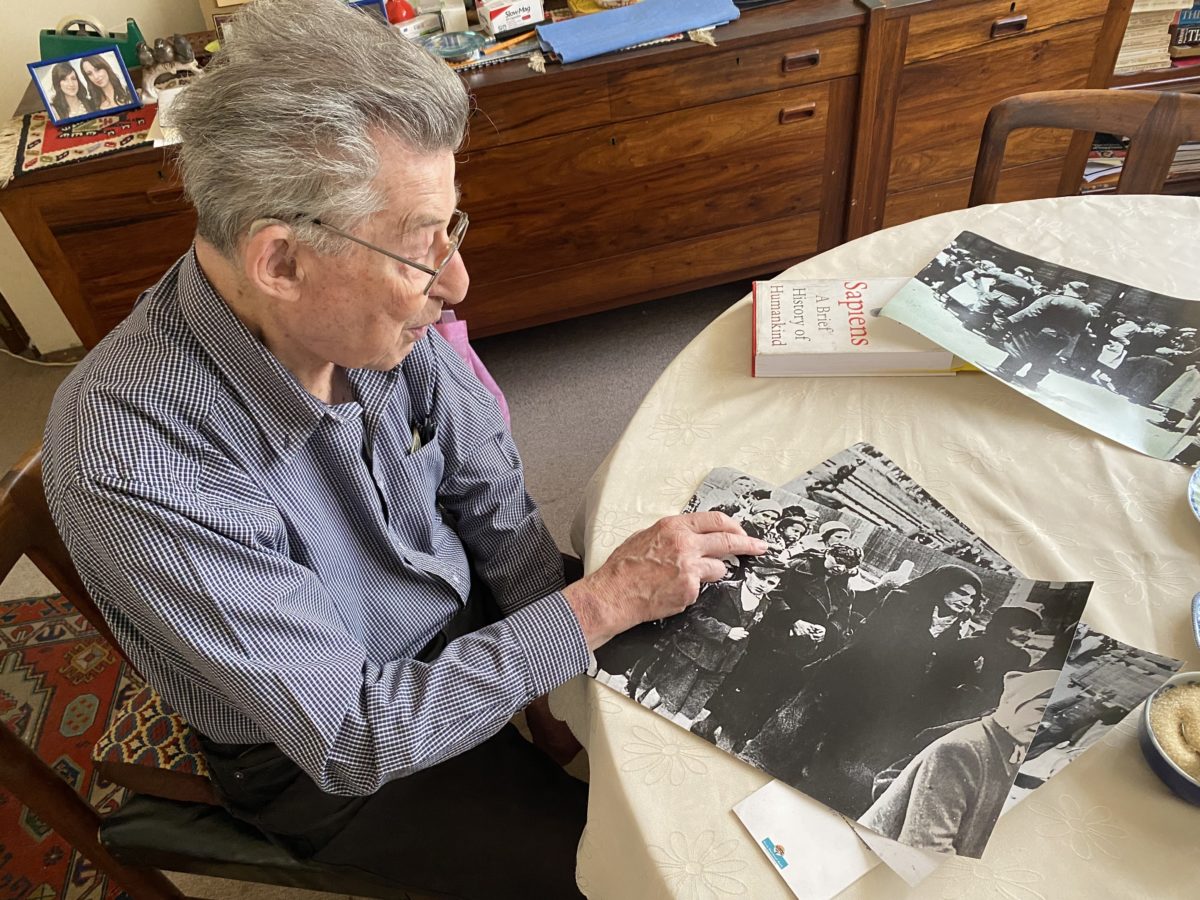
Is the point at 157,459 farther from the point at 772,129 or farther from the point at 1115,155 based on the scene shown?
the point at 1115,155

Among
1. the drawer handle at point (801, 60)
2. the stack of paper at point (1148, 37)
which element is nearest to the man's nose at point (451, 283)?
the drawer handle at point (801, 60)

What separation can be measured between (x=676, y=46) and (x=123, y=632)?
166 centimetres

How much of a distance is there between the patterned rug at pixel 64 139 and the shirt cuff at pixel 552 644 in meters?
1.57

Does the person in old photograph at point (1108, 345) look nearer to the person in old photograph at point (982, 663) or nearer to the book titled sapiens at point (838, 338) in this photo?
the book titled sapiens at point (838, 338)

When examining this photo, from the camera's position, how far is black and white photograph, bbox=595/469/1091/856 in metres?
0.69

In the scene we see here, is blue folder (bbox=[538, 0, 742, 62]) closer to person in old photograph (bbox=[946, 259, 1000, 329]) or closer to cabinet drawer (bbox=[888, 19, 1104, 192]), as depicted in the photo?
cabinet drawer (bbox=[888, 19, 1104, 192])

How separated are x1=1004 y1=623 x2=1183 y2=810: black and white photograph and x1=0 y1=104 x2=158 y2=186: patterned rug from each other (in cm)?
195

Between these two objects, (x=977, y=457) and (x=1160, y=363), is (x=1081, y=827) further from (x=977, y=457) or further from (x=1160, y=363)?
(x=1160, y=363)

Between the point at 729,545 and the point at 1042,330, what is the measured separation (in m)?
0.51

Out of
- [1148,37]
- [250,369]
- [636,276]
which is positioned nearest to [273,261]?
[250,369]

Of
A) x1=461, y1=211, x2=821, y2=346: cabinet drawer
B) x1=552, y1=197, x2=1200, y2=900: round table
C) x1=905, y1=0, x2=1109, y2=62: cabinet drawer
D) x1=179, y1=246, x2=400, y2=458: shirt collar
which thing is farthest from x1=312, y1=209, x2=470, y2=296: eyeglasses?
x1=905, y1=0, x2=1109, y2=62: cabinet drawer

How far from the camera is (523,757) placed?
1.07 m

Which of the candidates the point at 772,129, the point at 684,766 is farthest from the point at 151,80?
the point at 684,766

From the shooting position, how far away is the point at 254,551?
2.63 ft
